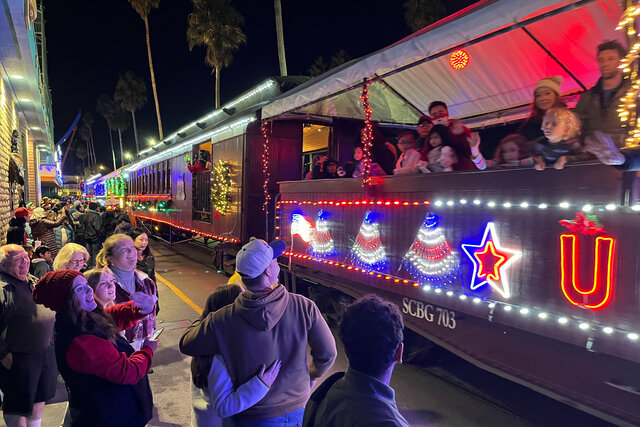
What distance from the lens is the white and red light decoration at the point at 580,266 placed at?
2621mm

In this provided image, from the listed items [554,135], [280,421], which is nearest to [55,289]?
[280,421]

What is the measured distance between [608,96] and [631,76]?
41 cm

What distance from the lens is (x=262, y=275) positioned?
2.19 m

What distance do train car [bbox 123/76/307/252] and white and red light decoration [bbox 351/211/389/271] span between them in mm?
2860

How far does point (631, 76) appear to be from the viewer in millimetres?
2674

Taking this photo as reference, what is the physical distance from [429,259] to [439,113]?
5.58 ft

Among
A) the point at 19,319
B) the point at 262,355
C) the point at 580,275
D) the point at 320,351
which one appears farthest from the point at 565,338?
the point at 19,319

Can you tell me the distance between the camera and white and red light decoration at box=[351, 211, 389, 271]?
4715 millimetres

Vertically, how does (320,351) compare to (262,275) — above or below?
below

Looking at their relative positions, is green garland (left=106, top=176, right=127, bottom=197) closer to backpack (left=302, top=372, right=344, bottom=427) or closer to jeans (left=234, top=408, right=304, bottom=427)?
jeans (left=234, top=408, right=304, bottom=427)

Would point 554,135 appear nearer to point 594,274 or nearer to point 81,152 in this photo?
point 594,274

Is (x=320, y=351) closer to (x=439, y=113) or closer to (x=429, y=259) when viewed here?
(x=429, y=259)

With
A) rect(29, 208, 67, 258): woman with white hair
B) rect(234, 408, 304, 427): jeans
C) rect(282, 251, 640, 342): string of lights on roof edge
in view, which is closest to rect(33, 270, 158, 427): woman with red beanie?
rect(234, 408, 304, 427): jeans

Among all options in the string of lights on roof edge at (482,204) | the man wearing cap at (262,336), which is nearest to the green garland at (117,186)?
the string of lights on roof edge at (482,204)
